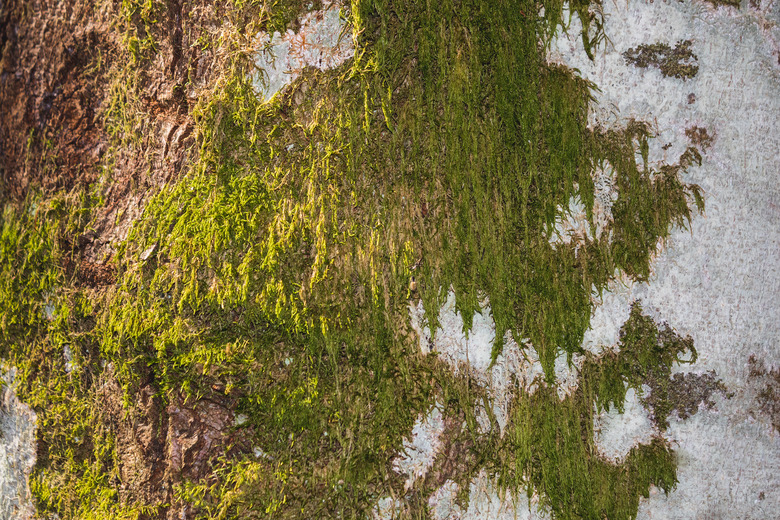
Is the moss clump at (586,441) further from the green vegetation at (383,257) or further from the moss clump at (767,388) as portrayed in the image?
the moss clump at (767,388)

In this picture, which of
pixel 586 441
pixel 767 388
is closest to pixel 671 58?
pixel 767 388

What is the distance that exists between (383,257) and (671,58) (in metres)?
1.17

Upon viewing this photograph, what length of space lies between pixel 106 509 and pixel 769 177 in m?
2.57

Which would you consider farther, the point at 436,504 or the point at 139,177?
the point at 139,177

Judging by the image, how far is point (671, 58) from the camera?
1.66 metres

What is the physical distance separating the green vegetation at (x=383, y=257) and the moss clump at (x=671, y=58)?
0.17 m

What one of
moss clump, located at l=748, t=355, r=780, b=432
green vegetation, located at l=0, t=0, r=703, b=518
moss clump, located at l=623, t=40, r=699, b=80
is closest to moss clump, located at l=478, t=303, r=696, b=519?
green vegetation, located at l=0, t=0, r=703, b=518

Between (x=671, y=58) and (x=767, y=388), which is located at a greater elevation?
(x=671, y=58)

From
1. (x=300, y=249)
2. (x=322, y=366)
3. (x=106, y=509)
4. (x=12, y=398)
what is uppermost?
(x=300, y=249)

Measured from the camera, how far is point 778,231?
1.71 meters

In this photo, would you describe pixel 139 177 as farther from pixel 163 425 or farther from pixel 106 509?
pixel 106 509

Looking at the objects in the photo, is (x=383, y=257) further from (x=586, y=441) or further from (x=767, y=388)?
(x=767, y=388)

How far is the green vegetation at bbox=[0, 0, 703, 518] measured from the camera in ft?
5.63

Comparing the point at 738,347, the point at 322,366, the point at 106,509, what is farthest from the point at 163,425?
the point at 738,347
